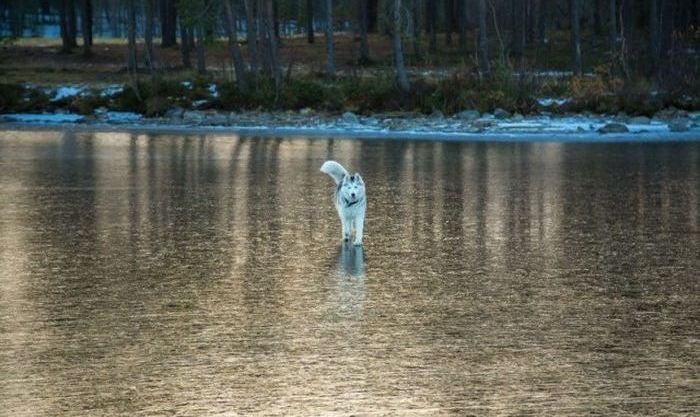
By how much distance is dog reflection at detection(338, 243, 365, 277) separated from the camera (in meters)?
12.4

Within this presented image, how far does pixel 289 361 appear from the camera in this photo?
8672 mm

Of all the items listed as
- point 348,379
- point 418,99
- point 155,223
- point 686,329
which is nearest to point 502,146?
point 418,99

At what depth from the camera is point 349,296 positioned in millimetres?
11125

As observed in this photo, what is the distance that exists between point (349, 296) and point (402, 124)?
1051 inches

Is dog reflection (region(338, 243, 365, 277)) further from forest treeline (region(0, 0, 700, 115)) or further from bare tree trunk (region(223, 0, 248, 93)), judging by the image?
bare tree trunk (region(223, 0, 248, 93))

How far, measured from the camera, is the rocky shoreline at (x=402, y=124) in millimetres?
34312

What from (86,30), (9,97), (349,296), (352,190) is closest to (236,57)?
(9,97)

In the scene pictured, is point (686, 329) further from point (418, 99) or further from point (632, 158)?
point (418, 99)

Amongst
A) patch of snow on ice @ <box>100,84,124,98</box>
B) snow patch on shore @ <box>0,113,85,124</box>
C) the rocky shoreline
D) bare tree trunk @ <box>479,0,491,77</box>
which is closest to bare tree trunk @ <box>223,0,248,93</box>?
the rocky shoreline

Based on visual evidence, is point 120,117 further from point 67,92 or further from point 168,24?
point 168,24

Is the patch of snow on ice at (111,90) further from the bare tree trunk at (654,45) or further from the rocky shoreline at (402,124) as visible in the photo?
the bare tree trunk at (654,45)

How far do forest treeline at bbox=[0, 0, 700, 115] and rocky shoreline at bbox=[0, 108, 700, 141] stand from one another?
8.55ft

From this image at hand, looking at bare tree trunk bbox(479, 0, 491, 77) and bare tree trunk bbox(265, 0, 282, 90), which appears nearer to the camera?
bare tree trunk bbox(479, 0, 491, 77)

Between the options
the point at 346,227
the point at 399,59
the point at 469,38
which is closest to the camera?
the point at 346,227
